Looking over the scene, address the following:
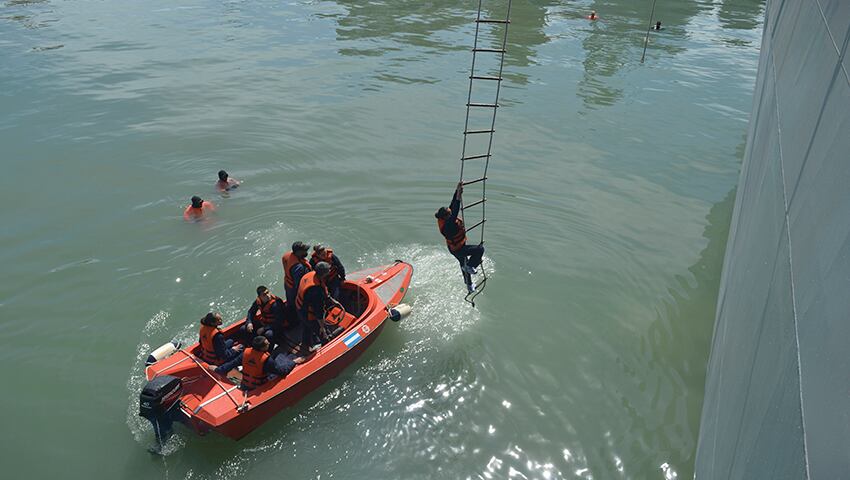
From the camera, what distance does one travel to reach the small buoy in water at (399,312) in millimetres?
9031

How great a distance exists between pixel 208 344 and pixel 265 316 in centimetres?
96

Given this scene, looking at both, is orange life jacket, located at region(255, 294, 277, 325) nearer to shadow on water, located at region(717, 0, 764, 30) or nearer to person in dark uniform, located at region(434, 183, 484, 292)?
person in dark uniform, located at region(434, 183, 484, 292)

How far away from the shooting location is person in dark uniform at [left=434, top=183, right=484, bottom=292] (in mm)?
8477

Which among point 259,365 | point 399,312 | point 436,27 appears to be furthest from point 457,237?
point 436,27

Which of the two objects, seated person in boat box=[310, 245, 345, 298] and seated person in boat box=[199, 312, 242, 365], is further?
seated person in boat box=[310, 245, 345, 298]

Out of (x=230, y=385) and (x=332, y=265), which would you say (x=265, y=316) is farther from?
(x=332, y=265)

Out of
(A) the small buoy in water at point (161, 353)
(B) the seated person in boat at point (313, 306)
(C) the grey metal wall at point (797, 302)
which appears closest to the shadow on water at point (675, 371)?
(C) the grey metal wall at point (797, 302)

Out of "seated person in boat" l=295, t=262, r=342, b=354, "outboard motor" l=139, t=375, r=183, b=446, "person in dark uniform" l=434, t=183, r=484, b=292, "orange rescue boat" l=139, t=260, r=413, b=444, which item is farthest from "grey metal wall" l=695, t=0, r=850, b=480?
"outboard motor" l=139, t=375, r=183, b=446

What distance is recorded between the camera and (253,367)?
7.45 meters

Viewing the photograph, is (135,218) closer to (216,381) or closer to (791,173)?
(216,381)

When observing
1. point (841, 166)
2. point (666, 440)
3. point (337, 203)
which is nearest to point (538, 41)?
point (337, 203)

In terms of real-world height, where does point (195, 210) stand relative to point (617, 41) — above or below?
below

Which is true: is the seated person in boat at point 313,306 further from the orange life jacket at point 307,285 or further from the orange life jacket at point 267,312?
the orange life jacket at point 267,312

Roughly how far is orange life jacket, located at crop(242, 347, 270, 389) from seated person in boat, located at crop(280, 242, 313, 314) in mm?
1403
